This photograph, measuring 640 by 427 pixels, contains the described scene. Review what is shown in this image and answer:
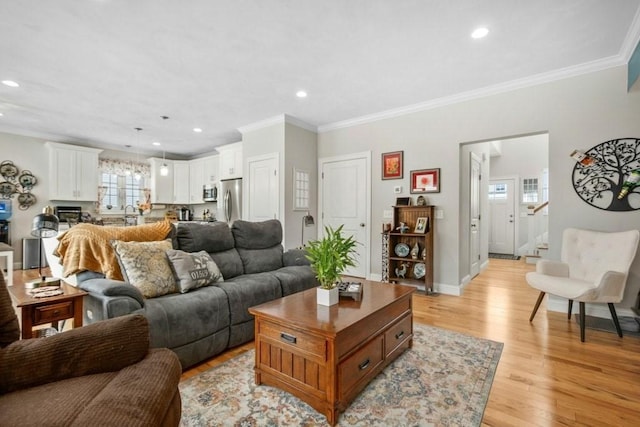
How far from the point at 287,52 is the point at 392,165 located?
2.30 meters

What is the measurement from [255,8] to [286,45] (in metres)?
0.52

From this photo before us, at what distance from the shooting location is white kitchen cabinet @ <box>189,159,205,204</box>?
7.00 metres

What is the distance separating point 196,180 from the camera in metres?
7.11

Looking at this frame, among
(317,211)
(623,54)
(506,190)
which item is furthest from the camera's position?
(506,190)

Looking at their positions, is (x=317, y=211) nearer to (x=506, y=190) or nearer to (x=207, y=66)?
(x=207, y=66)

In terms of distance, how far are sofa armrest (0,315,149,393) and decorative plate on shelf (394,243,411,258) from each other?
11.6ft

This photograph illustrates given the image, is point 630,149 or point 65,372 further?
point 630,149

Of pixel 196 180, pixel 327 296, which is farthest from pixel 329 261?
pixel 196 180

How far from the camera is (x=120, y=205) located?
6.79 meters

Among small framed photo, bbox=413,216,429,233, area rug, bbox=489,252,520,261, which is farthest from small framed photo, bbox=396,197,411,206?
area rug, bbox=489,252,520,261

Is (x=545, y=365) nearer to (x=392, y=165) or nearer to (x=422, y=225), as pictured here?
(x=422, y=225)

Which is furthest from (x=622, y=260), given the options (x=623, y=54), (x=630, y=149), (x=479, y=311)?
(x=623, y=54)

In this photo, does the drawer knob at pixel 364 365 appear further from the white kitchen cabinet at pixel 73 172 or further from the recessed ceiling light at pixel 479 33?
the white kitchen cabinet at pixel 73 172

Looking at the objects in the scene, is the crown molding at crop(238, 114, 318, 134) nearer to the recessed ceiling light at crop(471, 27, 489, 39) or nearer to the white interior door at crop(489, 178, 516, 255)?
the recessed ceiling light at crop(471, 27, 489, 39)
